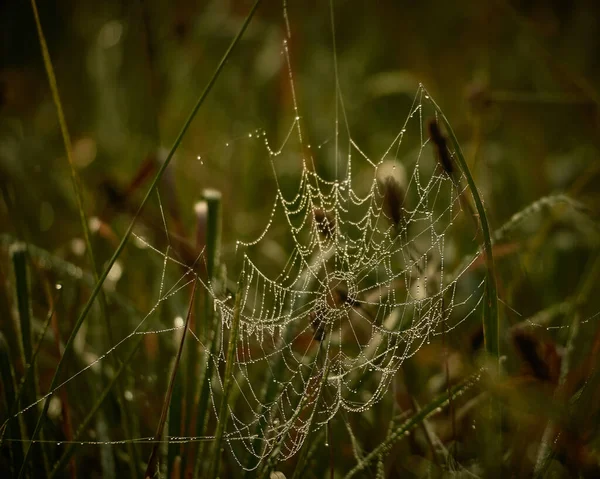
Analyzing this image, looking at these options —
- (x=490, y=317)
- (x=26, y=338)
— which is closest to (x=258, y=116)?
(x=26, y=338)

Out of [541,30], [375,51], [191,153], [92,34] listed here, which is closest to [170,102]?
[191,153]

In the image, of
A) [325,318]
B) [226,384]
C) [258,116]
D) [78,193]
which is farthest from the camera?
[258,116]

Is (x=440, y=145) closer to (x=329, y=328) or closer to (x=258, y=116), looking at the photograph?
(x=329, y=328)

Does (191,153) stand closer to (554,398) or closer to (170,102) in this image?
(170,102)

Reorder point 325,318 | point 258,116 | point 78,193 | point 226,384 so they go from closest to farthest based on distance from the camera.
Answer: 1. point 226,384
2. point 78,193
3. point 325,318
4. point 258,116

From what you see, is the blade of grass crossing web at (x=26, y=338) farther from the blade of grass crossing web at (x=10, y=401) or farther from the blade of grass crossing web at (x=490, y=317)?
the blade of grass crossing web at (x=490, y=317)

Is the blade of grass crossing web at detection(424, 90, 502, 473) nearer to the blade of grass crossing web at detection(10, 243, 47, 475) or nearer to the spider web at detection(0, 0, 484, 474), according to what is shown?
the spider web at detection(0, 0, 484, 474)

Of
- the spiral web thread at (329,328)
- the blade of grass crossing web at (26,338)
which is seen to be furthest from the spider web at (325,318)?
the blade of grass crossing web at (26,338)

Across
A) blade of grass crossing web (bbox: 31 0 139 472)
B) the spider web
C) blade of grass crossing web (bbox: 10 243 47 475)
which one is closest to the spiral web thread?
the spider web
